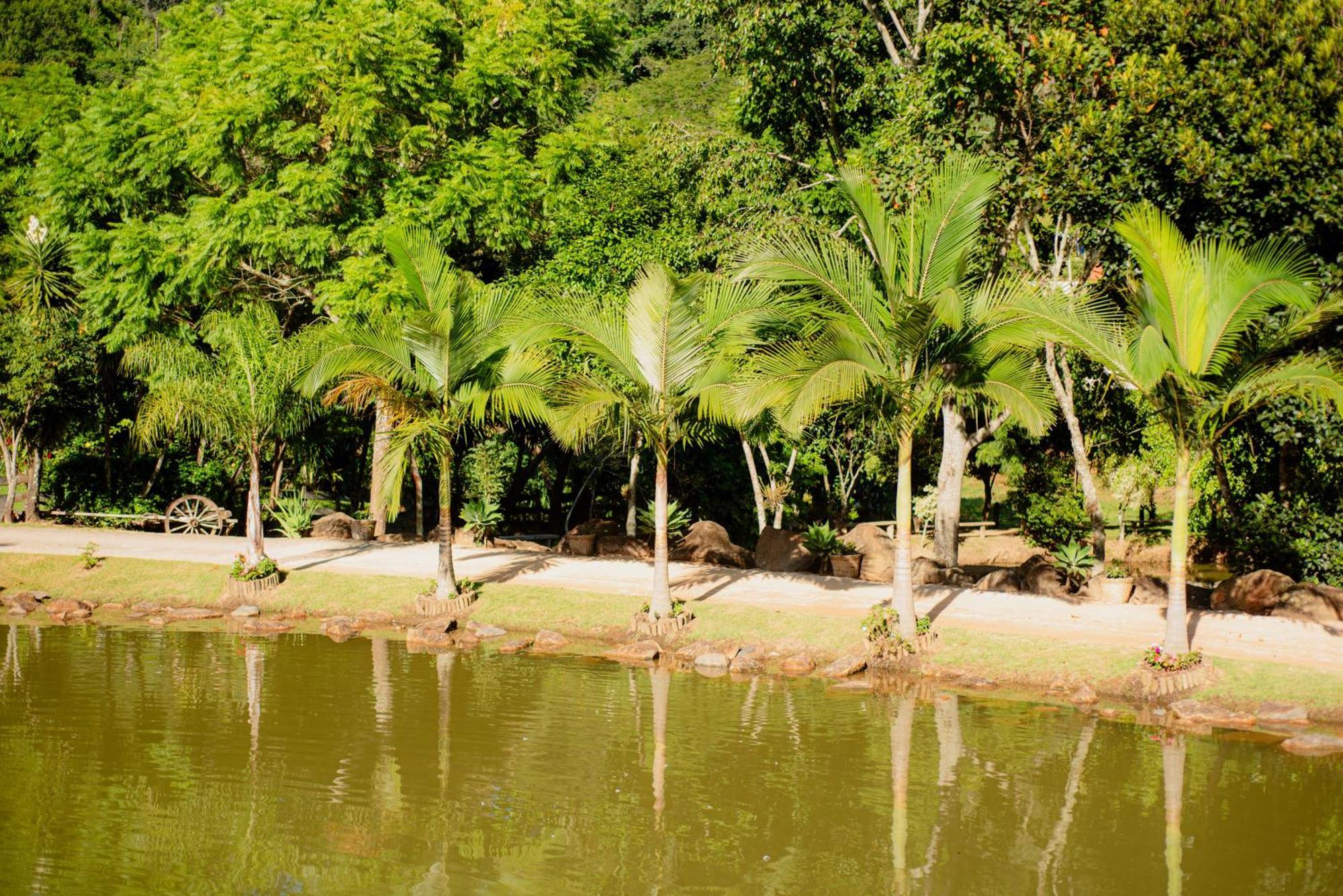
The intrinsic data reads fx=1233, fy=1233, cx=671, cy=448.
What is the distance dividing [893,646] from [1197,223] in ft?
22.4

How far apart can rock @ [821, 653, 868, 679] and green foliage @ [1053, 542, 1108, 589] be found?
5.54m

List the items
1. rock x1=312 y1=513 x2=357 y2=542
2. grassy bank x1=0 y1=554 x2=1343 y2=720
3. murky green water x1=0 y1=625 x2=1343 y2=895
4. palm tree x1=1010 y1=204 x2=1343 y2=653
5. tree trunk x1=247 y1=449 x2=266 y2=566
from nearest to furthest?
murky green water x1=0 y1=625 x2=1343 y2=895, palm tree x1=1010 y1=204 x2=1343 y2=653, grassy bank x1=0 y1=554 x2=1343 y2=720, tree trunk x1=247 y1=449 x2=266 y2=566, rock x1=312 y1=513 x2=357 y2=542

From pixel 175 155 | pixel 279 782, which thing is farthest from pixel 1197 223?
pixel 175 155

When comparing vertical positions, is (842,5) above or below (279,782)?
above

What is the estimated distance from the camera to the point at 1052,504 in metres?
26.3

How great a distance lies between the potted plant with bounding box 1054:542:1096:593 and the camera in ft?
64.4

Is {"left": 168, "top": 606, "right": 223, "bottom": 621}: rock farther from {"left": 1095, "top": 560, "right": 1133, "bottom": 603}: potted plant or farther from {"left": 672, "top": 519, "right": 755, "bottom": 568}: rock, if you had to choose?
{"left": 1095, "top": 560, "right": 1133, "bottom": 603}: potted plant

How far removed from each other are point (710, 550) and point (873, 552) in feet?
10.4

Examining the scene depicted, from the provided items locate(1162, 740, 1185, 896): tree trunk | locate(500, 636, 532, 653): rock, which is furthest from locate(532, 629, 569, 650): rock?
locate(1162, 740, 1185, 896): tree trunk

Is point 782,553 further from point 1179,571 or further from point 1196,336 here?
point 1196,336

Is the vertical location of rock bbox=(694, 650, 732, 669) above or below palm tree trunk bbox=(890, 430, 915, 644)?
below

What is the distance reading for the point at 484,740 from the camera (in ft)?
40.9

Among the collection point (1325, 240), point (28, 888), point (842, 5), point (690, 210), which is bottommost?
point (28, 888)

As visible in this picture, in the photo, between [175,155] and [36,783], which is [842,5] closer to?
[175,155]
